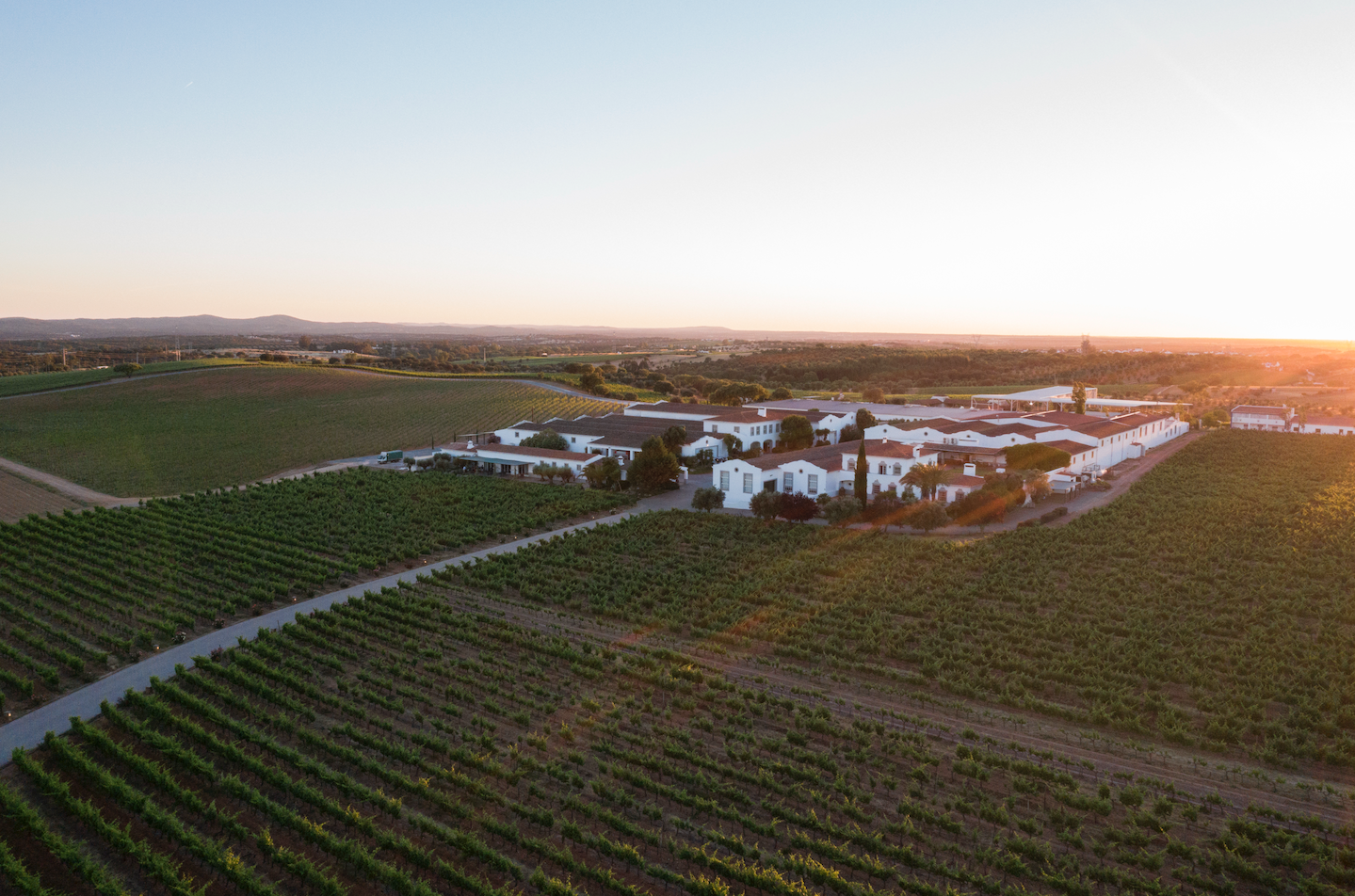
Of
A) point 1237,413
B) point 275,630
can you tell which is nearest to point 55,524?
point 275,630

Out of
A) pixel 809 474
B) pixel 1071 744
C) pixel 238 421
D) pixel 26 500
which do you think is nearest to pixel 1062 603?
pixel 1071 744

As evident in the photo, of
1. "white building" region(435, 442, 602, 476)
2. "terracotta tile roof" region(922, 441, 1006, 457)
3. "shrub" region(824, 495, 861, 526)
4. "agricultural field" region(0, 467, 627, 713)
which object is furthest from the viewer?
"white building" region(435, 442, 602, 476)

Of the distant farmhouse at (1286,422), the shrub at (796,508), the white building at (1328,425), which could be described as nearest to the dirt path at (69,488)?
the shrub at (796,508)

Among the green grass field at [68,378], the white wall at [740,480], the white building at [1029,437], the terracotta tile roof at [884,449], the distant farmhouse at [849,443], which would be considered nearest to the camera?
the white wall at [740,480]

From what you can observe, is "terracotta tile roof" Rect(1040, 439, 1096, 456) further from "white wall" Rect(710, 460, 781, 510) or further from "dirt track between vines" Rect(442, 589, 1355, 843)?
"dirt track between vines" Rect(442, 589, 1355, 843)

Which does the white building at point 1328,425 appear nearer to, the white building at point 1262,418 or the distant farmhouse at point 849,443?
the white building at point 1262,418

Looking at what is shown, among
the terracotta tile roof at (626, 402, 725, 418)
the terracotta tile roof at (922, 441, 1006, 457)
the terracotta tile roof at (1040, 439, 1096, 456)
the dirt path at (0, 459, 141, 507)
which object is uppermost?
the terracotta tile roof at (626, 402, 725, 418)

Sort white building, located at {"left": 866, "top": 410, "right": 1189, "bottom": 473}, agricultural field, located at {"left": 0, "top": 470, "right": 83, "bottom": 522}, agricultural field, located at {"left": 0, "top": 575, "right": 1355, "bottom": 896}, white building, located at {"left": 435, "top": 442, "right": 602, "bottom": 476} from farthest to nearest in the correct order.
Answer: white building, located at {"left": 435, "top": 442, "right": 602, "bottom": 476}
white building, located at {"left": 866, "top": 410, "right": 1189, "bottom": 473}
agricultural field, located at {"left": 0, "top": 470, "right": 83, "bottom": 522}
agricultural field, located at {"left": 0, "top": 575, "right": 1355, "bottom": 896}

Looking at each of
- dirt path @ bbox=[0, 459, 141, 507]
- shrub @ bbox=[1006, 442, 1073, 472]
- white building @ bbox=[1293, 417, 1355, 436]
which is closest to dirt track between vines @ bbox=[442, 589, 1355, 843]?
shrub @ bbox=[1006, 442, 1073, 472]
